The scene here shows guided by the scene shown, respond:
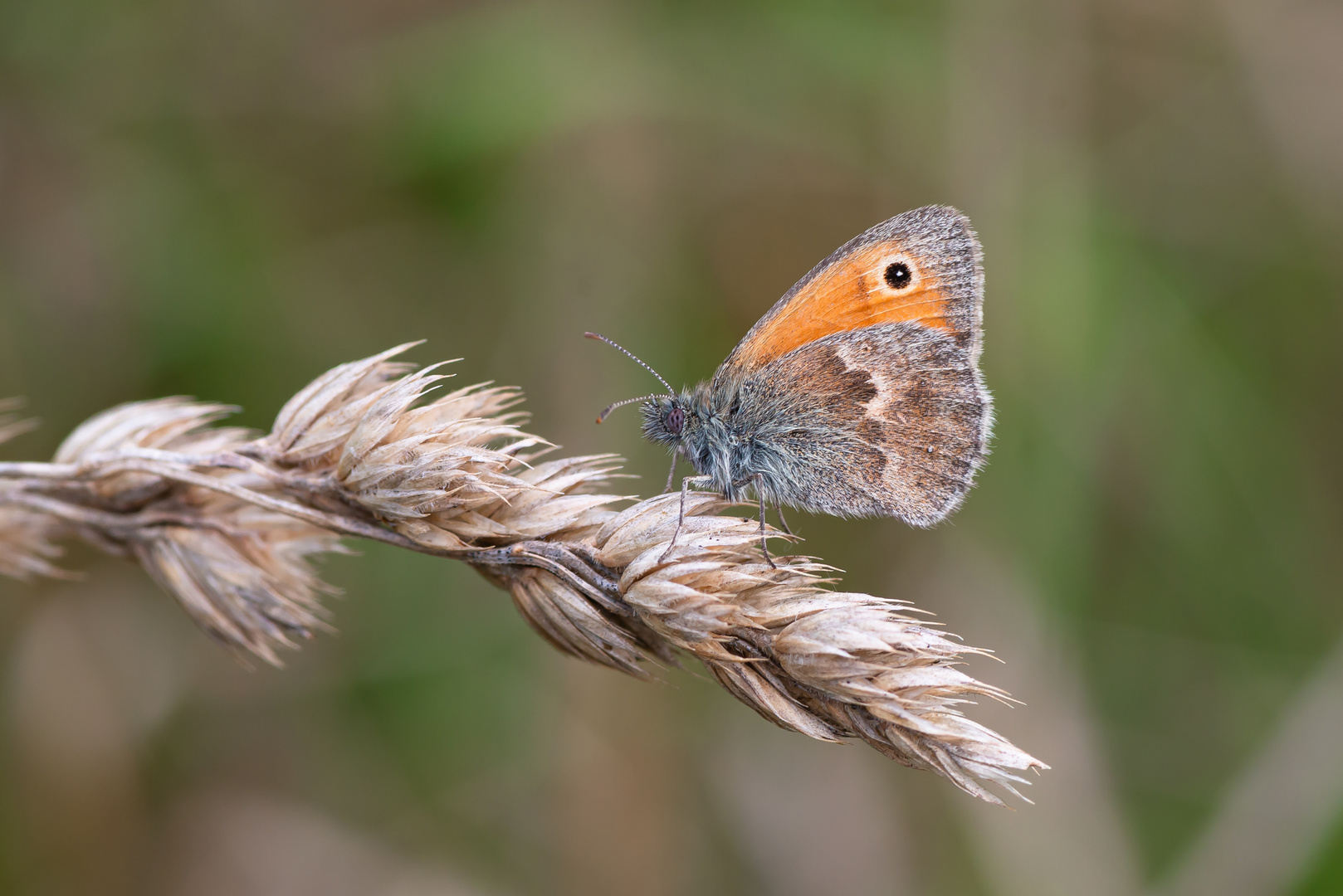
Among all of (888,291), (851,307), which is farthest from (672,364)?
(888,291)

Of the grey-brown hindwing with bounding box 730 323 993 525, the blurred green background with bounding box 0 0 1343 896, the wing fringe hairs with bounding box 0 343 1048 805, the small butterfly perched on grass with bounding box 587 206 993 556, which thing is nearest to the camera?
the wing fringe hairs with bounding box 0 343 1048 805

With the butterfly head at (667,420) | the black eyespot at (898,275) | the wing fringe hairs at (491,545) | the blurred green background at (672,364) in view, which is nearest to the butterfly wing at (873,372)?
the black eyespot at (898,275)

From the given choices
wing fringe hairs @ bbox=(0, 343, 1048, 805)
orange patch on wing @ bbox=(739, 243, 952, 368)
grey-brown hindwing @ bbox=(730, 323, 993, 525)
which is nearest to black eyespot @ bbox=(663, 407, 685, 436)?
grey-brown hindwing @ bbox=(730, 323, 993, 525)

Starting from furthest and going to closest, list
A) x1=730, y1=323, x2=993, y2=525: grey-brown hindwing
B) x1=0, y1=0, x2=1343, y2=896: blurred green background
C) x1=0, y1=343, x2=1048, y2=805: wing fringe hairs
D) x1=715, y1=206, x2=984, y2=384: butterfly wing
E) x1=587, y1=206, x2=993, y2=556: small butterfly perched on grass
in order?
x1=0, y1=0, x2=1343, y2=896: blurred green background, x1=715, y1=206, x2=984, y2=384: butterfly wing, x1=587, y1=206, x2=993, y2=556: small butterfly perched on grass, x1=730, y1=323, x2=993, y2=525: grey-brown hindwing, x1=0, y1=343, x2=1048, y2=805: wing fringe hairs

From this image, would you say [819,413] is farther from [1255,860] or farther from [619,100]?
[1255,860]

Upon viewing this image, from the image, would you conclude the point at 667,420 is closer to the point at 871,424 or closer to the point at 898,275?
the point at 871,424

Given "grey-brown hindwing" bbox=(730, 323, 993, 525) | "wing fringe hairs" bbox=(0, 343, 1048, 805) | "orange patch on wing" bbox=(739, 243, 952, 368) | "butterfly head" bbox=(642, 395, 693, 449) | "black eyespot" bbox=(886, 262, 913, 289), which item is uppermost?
"black eyespot" bbox=(886, 262, 913, 289)

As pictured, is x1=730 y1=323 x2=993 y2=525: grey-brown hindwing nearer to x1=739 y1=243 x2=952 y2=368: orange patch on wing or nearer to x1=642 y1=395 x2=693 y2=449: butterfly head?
x1=739 y1=243 x2=952 y2=368: orange patch on wing
